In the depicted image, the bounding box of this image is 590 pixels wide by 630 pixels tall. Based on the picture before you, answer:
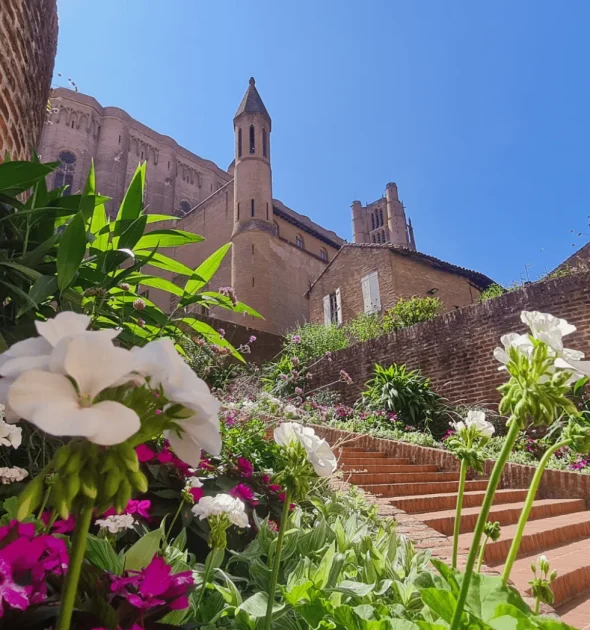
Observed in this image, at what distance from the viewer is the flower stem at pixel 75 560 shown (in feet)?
1.64

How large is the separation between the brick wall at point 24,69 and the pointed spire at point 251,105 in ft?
72.3

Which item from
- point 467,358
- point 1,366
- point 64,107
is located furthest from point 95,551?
point 64,107

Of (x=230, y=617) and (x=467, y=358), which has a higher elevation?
(x=467, y=358)

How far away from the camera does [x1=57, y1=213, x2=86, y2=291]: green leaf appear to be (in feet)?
6.08

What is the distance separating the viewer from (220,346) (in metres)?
2.93

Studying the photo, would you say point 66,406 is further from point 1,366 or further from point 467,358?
point 467,358

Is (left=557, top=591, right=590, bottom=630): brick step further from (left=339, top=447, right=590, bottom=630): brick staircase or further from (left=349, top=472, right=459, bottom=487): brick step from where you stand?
(left=349, top=472, right=459, bottom=487): brick step

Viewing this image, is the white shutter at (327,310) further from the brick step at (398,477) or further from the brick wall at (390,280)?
the brick step at (398,477)

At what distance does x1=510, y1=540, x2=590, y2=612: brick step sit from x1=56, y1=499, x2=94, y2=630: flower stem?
2690 mm

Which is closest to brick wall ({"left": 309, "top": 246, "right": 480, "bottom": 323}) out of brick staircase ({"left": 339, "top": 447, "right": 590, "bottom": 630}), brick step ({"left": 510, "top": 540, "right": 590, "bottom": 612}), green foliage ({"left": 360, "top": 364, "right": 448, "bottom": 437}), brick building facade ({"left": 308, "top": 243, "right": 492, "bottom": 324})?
brick building facade ({"left": 308, "top": 243, "right": 492, "bottom": 324})

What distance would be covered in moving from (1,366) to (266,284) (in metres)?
20.4

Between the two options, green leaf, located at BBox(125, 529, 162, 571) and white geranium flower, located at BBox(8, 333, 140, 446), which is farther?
green leaf, located at BBox(125, 529, 162, 571)

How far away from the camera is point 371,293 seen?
53.3 feet

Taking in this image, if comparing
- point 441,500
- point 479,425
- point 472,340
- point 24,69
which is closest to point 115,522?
point 479,425
